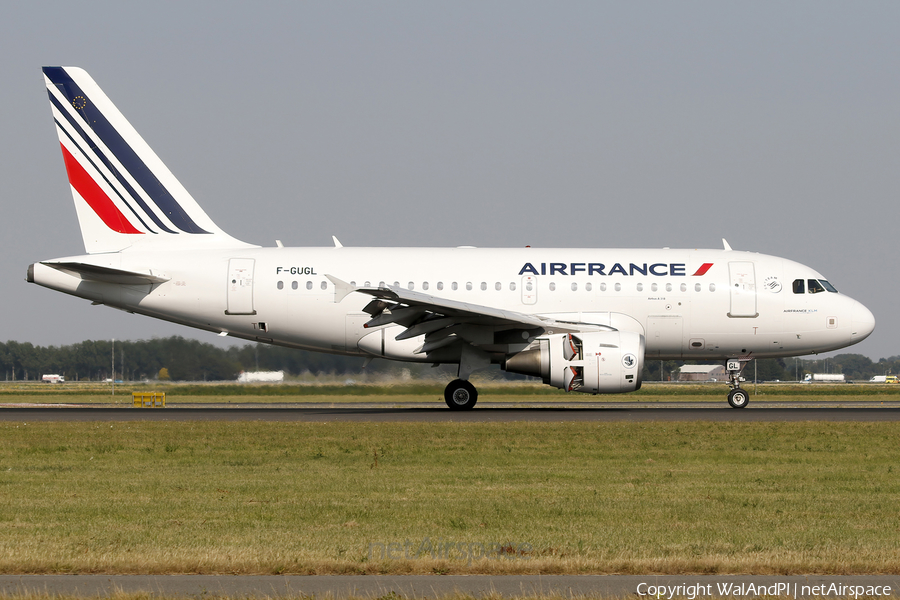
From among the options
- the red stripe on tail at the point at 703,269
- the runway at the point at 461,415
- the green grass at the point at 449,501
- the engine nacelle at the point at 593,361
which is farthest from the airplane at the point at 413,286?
the green grass at the point at 449,501

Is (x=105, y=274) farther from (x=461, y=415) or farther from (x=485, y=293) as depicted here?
(x=461, y=415)

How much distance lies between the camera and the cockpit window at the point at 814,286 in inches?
1081

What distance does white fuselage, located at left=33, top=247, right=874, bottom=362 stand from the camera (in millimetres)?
26422

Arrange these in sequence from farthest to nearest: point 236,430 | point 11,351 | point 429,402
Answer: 1. point 11,351
2. point 429,402
3. point 236,430

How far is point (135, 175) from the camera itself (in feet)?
91.7

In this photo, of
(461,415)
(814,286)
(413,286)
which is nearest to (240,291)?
(413,286)

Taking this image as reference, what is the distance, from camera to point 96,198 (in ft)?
91.2

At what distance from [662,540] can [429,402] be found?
81.2 feet

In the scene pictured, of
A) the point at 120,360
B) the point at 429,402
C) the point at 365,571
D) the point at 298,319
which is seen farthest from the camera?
the point at 120,360

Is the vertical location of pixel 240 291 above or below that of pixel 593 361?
above

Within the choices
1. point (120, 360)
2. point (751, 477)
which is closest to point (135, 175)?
point (120, 360)

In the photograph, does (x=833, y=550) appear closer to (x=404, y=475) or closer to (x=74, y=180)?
(x=404, y=475)

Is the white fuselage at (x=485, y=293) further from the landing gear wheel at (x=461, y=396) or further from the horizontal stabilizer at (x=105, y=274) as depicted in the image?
the landing gear wheel at (x=461, y=396)

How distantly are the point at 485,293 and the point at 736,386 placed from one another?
7976 mm
